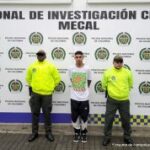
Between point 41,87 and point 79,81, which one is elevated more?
point 79,81

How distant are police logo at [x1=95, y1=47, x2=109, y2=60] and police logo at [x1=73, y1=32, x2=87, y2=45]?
1.18 feet

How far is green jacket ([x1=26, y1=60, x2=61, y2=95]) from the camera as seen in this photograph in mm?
7406

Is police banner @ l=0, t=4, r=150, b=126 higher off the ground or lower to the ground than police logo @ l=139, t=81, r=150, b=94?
higher

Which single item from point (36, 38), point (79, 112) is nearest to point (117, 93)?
point (79, 112)

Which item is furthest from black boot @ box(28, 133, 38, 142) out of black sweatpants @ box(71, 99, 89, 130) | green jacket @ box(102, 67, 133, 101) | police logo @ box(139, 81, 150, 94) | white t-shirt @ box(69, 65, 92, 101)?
police logo @ box(139, 81, 150, 94)

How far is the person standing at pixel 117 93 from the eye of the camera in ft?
23.4

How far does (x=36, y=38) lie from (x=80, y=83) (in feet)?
4.58

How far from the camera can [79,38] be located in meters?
7.70

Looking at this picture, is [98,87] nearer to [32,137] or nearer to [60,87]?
[60,87]

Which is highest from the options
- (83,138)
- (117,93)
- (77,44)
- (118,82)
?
(77,44)

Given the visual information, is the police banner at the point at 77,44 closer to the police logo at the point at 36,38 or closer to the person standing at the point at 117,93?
the police logo at the point at 36,38

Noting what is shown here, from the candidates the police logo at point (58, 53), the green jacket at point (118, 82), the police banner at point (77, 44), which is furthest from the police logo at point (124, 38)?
the police logo at point (58, 53)

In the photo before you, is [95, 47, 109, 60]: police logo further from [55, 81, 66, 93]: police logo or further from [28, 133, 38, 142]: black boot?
[28, 133, 38, 142]: black boot

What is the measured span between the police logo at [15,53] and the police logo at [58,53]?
72cm
